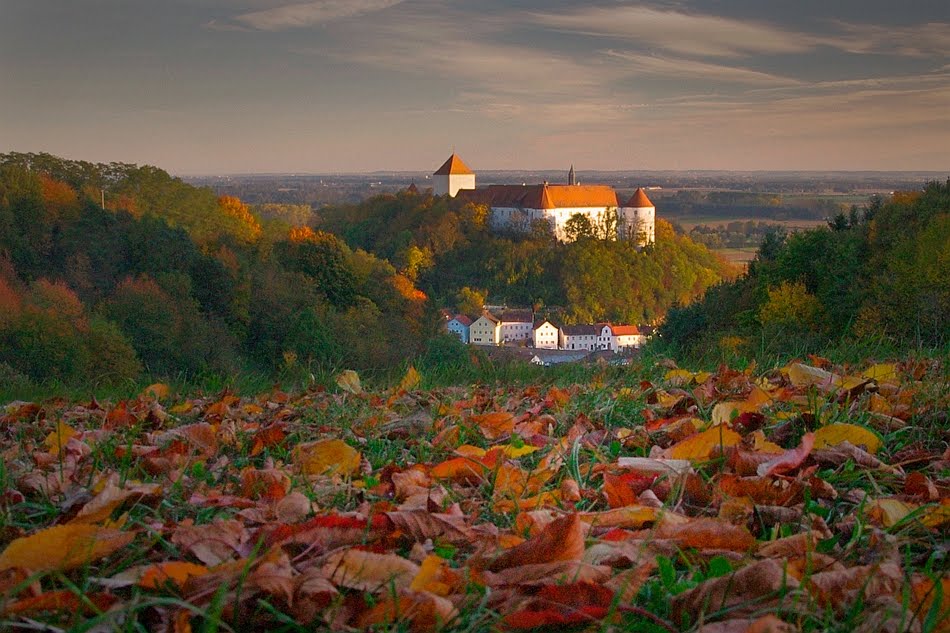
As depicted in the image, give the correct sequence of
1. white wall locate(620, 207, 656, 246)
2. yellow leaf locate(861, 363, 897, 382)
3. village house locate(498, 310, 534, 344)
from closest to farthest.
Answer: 1. yellow leaf locate(861, 363, 897, 382)
2. village house locate(498, 310, 534, 344)
3. white wall locate(620, 207, 656, 246)

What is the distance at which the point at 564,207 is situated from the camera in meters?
79.5

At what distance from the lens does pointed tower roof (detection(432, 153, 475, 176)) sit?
9044 cm

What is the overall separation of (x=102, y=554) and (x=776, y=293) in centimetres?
1917

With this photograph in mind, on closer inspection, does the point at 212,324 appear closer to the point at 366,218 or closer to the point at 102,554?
the point at 102,554

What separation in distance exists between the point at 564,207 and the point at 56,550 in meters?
79.4

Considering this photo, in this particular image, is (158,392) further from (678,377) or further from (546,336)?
(546,336)

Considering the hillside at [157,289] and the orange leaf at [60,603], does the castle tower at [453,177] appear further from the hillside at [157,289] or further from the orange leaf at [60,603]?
the orange leaf at [60,603]

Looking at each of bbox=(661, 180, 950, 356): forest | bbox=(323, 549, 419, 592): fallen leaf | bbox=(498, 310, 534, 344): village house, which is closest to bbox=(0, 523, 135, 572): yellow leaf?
bbox=(323, 549, 419, 592): fallen leaf

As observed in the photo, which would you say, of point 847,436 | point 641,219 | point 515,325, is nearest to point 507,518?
point 847,436

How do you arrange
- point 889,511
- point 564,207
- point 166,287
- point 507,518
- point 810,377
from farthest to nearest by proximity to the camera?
point 564,207
point 166,287
point 810,377
point 507,518
point 889,511

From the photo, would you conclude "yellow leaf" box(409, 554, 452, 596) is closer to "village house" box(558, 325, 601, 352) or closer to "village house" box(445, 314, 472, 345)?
"village house" box(558, 325, 601, 352)

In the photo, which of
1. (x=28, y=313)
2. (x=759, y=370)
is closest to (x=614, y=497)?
(x=759, y=370)

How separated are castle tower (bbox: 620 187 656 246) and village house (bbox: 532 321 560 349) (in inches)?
899

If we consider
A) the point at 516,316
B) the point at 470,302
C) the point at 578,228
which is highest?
the point at 578,228
